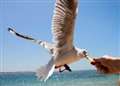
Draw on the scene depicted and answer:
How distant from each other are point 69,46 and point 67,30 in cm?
10

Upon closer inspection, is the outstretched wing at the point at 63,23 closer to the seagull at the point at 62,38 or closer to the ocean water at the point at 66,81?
the seagull at the point at 62,38

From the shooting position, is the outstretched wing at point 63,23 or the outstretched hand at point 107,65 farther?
the outstretched wing at point 63,23

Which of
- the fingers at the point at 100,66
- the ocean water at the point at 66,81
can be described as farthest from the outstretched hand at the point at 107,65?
the ocean water at the point at 66,81

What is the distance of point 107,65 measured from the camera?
1.53m

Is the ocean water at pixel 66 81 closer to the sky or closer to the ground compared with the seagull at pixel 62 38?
closer to the ground

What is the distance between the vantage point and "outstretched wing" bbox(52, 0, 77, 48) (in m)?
2.12

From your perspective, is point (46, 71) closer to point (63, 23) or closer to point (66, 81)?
point (63, 23)

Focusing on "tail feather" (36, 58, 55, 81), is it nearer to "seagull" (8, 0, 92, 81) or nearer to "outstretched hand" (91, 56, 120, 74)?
"seagull" (8, 0, 92, 81)

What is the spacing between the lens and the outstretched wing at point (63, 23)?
6.97 feet

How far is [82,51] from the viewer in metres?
2.01

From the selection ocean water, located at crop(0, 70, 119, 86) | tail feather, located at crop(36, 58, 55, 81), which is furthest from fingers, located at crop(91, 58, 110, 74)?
ocean water, located at crop(0, 70, 119, 86)

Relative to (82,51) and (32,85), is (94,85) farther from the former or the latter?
(82,51)

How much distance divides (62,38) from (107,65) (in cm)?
69

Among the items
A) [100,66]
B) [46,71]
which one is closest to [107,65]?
[100,66]
